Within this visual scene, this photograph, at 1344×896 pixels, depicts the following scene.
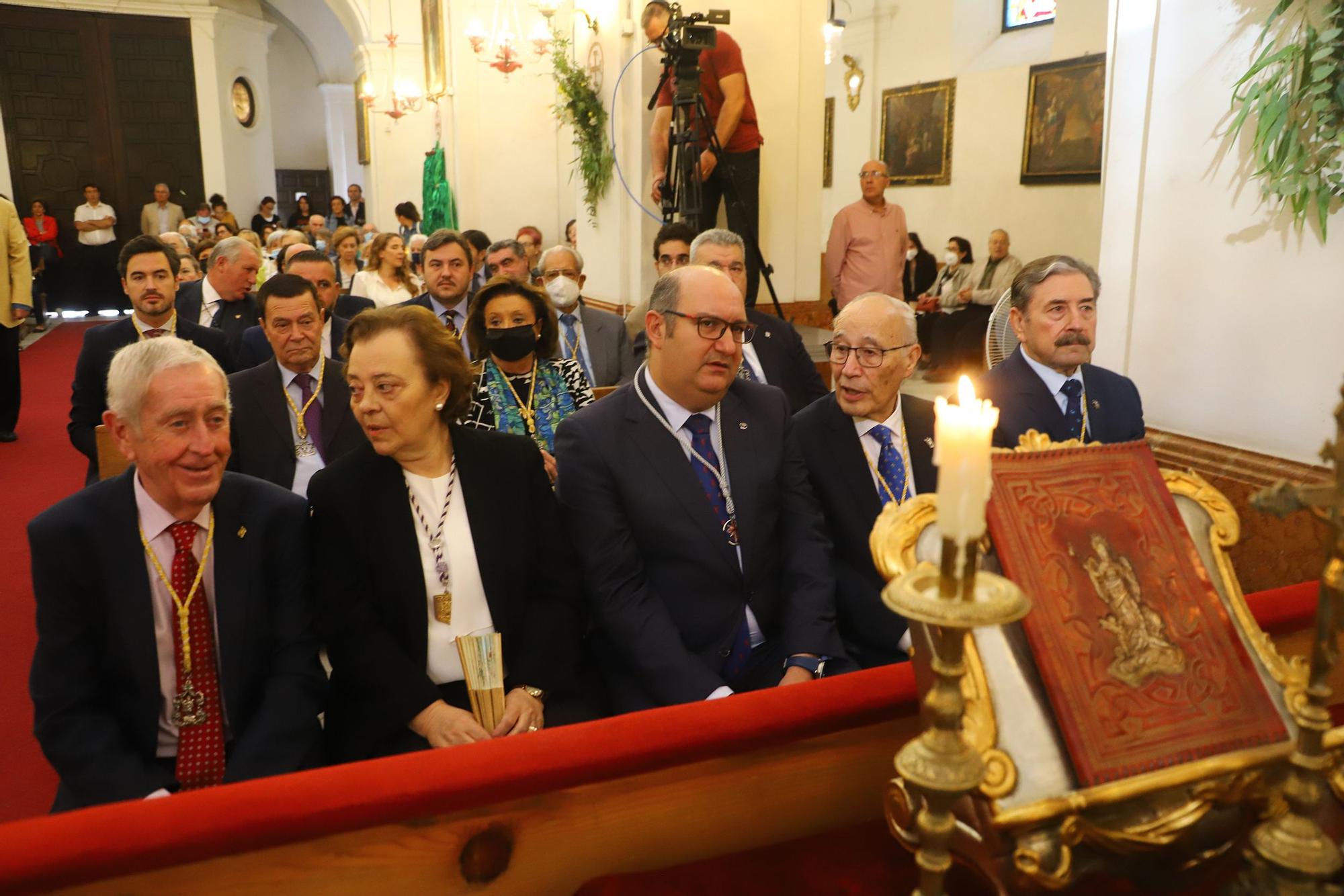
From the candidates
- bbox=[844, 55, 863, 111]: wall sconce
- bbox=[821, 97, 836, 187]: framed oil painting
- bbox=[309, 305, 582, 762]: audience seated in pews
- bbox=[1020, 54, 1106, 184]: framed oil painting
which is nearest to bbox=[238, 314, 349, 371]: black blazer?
bbox=[309, 305, 582, 762]: audience seated in pews

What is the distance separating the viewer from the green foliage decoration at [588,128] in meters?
8.40

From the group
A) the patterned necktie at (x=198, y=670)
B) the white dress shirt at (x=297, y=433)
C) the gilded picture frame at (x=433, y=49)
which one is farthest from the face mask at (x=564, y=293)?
the gilded picture frame at (x=433, y=49)

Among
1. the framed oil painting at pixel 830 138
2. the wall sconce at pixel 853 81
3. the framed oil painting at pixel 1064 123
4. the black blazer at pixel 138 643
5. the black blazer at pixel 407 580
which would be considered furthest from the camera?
the framed oil painting at pixel 830 138

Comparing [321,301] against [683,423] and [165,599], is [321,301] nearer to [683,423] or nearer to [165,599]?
[683,423]

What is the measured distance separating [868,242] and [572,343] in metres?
3.36

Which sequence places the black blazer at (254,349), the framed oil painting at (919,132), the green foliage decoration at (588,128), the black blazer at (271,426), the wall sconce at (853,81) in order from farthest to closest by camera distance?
the wall sconce at (853,81) < the framed oil painting at (919,132) < the green foliage decoration at (588,128) < the black blazer at (254,349) < the black blazer at (271,426)

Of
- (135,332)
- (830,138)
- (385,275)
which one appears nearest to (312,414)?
(135,332)

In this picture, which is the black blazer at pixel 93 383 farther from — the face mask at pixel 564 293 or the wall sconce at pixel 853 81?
the wall sconce at pixel 853 81

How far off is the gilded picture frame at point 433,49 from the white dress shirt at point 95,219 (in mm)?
5101

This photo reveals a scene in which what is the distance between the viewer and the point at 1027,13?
11375 mm

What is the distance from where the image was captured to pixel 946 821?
1.07 metres

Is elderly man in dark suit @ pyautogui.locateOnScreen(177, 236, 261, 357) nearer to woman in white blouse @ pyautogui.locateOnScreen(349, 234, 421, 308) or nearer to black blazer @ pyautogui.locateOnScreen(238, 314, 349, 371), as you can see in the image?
black blazer @ pyautogui.locateOnScreen(238, 314, 349, 371)

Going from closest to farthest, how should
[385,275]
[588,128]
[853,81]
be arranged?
1. [385,275]
2. [588,128]
3. [853,81]

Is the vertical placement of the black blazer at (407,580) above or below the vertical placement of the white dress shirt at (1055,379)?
below
